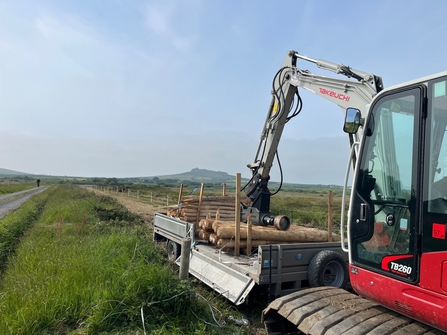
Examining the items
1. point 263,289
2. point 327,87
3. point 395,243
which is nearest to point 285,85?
point 327,87

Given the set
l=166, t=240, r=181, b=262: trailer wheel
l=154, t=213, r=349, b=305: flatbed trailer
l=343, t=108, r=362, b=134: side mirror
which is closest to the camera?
l=343, t=108, r=362, b=134: side mirror

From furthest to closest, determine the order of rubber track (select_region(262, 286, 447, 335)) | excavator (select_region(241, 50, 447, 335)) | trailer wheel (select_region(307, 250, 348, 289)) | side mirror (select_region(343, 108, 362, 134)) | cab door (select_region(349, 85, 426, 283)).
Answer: trailer wheel (select_region(307, 250, 348, 289)) < side mirror (select_region(343, 108, 362, 134)) < rubber track (select_region(262, 286, 447, 335)) < cab door (select_region(349, 85, 426, 283)) < excavator (select_region(241, 50, 447, 335))

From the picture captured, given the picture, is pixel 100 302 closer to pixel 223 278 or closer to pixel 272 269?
pixel 223 278

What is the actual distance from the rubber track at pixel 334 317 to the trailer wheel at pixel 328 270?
1.93m

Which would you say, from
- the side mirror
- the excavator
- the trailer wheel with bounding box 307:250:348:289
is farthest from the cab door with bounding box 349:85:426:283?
the trailer wheel with bounding box 307:250:348:289

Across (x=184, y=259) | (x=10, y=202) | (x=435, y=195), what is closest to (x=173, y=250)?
(x=184, y=259)

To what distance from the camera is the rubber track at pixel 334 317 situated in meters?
3.28

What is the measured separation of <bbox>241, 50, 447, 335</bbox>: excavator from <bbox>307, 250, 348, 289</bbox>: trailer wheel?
1.94m

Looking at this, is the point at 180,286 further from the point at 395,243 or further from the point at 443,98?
the point at 443,98

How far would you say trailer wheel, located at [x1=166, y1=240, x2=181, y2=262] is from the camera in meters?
9.06

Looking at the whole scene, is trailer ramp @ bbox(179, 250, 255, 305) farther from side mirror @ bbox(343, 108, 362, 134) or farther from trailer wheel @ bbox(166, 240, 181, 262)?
side mirror @ bbox(343, 108, 362, 134)

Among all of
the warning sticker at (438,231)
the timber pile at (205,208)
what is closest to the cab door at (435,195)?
the warning sticker at (438,231)

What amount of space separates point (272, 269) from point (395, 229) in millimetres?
2818

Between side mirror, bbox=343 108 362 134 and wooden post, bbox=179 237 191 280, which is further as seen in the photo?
wooden post, bbox=179 237 191 280
